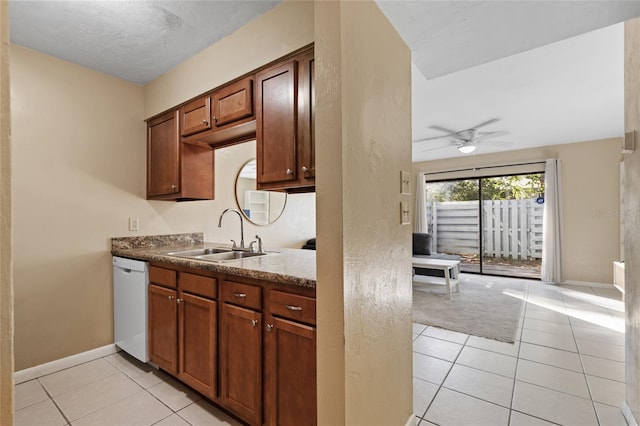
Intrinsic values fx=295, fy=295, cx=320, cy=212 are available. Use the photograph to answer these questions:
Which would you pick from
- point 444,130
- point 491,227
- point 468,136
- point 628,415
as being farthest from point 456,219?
point 628,415

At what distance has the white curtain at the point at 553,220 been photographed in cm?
500

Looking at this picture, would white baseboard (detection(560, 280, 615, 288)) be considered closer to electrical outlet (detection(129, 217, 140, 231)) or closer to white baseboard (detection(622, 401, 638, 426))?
white baseboard (detection(622, 401, 638, 426))

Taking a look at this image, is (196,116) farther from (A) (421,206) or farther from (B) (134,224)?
(A) (421,206)

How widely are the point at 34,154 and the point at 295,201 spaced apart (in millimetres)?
2817

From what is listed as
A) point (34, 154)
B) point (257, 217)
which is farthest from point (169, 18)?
point (257, 217)

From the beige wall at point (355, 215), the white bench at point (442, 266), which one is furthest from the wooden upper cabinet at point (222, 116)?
the white bench at point (442, 266)

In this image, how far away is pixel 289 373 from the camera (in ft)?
4.45

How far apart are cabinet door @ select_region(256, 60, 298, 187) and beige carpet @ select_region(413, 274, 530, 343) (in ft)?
8.13

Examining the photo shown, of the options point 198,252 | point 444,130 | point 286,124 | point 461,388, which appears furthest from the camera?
point 444,130

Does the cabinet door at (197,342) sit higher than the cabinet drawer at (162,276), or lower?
lower

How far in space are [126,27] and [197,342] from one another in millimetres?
2087

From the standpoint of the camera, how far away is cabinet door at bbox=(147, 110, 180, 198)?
99.6 inches

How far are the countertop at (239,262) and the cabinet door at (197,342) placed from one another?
0.24 metres

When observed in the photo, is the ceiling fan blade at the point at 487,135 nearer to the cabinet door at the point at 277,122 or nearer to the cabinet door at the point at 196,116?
the cabinet door at the point at 277,122
